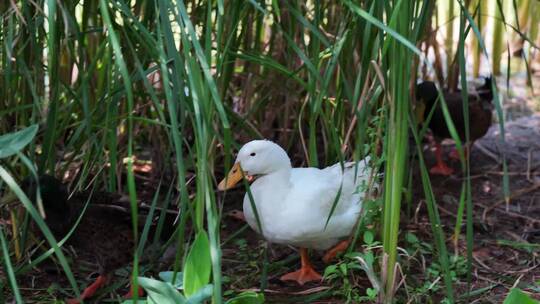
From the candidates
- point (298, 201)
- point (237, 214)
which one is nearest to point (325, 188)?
point (298, 201)

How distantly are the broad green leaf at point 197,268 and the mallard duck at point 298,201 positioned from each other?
91cm

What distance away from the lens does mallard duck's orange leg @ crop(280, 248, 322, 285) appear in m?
3.71

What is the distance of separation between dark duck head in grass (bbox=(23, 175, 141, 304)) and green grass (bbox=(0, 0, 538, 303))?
12cm

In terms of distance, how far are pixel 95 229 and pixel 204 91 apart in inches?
53.2

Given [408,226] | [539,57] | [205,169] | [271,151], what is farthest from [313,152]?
[539,57]

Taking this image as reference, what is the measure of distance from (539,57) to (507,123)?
1543mm

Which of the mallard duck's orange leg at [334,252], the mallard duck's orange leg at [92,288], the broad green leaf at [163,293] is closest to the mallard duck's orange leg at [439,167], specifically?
the mallard duck's orange leg at [334,252]

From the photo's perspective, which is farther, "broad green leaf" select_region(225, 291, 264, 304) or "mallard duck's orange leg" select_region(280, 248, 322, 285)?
"mallard duck's orange leg" select_region(280, 248, 322, 285)

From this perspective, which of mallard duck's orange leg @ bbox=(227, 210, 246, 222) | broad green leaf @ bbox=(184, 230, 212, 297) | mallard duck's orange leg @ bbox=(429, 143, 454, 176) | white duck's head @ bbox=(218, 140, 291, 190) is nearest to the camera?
broad green leaf @ bbox=(184, 230, 212, 297)

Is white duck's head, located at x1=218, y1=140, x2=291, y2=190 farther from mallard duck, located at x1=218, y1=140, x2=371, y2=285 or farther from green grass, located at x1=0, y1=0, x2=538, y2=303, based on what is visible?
green grass, located at x1=0, y1=0, x2=538, y2=303

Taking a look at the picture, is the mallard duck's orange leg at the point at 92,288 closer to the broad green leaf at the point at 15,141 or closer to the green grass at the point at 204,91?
the green grass at the point at 204,91

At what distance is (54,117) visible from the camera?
10.1ft

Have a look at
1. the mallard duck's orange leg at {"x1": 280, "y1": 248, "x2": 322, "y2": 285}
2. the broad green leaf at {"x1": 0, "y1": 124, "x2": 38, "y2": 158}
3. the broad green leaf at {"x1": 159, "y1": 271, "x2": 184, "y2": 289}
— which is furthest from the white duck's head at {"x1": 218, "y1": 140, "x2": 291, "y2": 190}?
the broad green leaf at {"x1": 0, "y1": 124, "x2": 38, "y2": 158}

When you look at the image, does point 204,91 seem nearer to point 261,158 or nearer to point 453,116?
point 261,158
